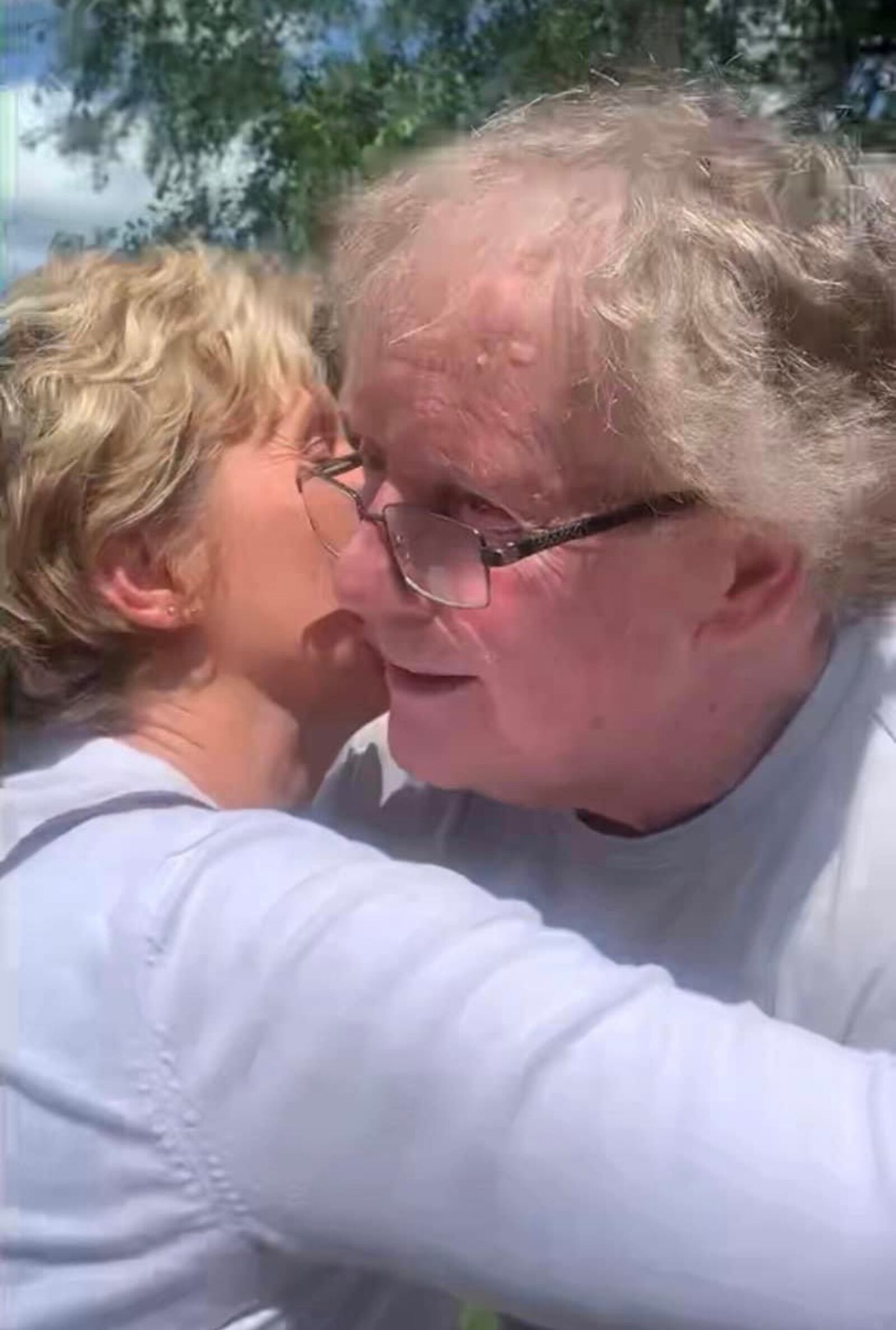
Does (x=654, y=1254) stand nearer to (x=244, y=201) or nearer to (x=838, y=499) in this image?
(x=838, y=499)

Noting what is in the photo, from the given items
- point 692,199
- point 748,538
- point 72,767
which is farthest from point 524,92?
point 72,767

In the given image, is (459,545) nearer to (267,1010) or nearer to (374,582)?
(374,582)

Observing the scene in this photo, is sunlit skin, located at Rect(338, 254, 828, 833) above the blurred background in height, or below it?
below

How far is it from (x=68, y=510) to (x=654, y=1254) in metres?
0.55

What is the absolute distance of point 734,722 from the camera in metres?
0.92

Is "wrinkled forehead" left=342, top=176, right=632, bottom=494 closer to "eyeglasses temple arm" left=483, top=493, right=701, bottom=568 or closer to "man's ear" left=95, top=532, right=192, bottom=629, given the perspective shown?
"eyeglasses temple arm" left=483, top=493, right=701, bottom=568

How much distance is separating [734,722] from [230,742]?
1.04ft

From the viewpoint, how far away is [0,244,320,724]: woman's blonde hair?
876mm

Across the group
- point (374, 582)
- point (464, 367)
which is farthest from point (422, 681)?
point (464, 367)

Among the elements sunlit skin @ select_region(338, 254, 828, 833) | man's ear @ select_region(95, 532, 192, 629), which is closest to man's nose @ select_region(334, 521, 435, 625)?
sunlit skin @ select_region(338, 254, 828, 833)

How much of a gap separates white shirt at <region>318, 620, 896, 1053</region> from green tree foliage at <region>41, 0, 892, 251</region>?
1.13 ft

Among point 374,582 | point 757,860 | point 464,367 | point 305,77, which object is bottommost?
point 757,860

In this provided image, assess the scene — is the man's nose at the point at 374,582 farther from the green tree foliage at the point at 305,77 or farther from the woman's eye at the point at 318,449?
the green tree foliage at the point at 305,77

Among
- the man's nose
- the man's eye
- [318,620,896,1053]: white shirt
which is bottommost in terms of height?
[318,620,896,1053]: white shirt
